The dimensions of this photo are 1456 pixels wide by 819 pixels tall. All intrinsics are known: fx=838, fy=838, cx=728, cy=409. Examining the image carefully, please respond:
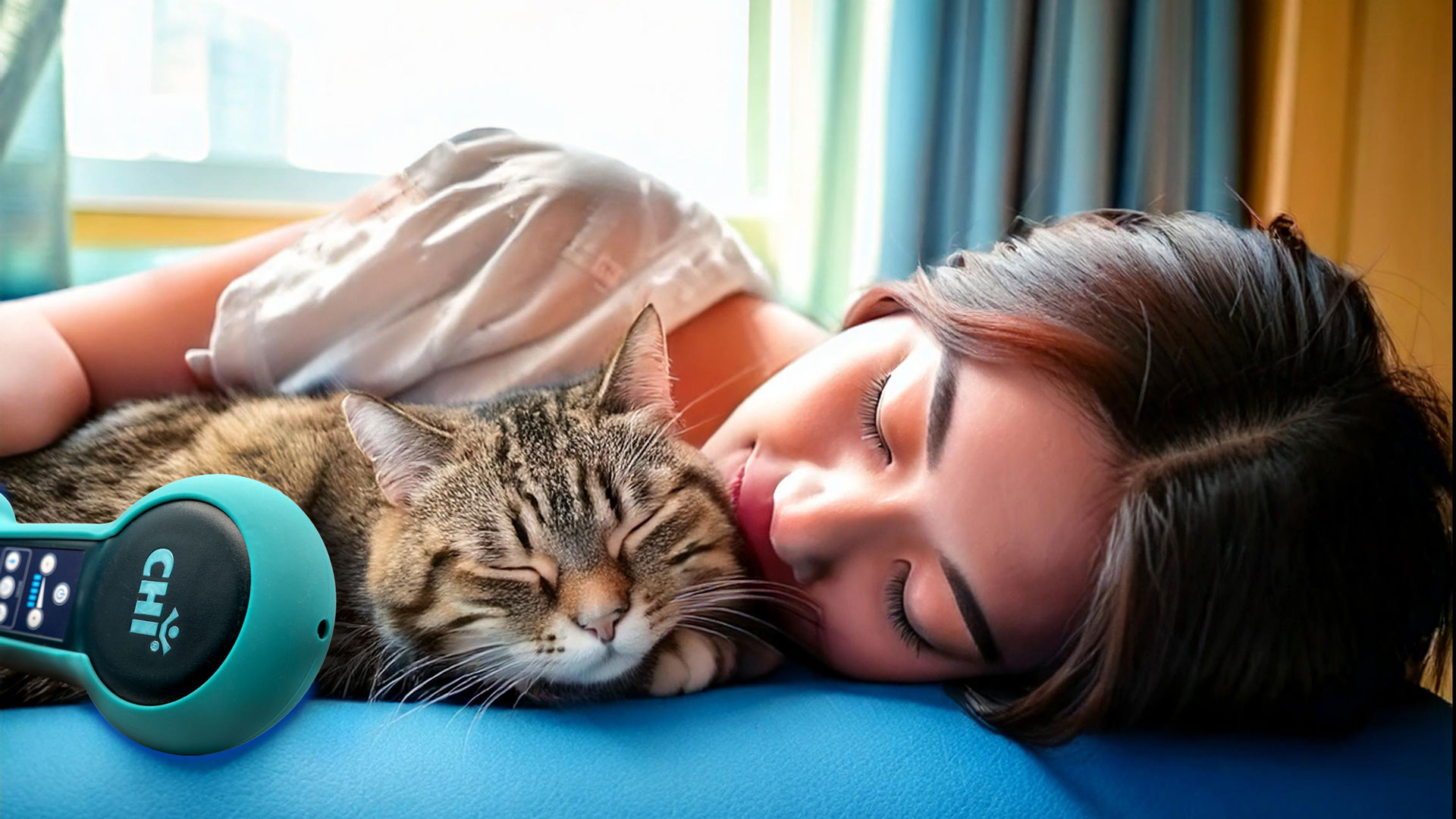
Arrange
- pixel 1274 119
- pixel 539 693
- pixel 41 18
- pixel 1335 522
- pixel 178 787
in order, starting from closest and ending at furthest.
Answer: pixel 178 787 < pixel 1335 522 < pixel 539 693 < pixel 41 18 < pixel 1274 119

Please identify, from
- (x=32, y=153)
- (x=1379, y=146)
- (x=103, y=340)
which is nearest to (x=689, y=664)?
(x=103, y=340)

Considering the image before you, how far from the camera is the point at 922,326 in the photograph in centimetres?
92

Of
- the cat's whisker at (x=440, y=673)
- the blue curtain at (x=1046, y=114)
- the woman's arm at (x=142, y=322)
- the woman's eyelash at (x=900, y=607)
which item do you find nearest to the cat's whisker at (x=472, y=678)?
the cat's whisker at (x=440, y=673)

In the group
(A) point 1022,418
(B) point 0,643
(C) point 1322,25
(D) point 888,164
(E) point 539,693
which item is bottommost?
(E) point 539,693

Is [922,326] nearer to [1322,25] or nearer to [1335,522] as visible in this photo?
[1335,522]

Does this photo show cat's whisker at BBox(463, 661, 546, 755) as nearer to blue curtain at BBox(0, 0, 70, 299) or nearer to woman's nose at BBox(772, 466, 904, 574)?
woman's nose at BBox(772, 466, 904, 574)

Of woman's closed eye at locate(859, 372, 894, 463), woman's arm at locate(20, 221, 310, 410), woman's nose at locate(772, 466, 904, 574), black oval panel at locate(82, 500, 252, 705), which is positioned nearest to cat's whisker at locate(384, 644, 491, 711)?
black oval panel at locate(82, 500, 252, 705)

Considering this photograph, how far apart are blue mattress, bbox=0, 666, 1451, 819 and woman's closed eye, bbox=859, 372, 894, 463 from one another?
24 cm

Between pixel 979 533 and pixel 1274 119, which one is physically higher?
pixel 1274 119

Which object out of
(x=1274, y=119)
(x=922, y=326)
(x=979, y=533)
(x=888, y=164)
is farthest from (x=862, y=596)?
(x=1274, y=119)

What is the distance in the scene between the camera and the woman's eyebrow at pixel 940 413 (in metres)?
0.76

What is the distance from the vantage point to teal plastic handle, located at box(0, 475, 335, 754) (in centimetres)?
53

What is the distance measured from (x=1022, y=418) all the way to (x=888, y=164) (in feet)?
3.89

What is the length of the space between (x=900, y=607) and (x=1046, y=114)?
4.74ft
